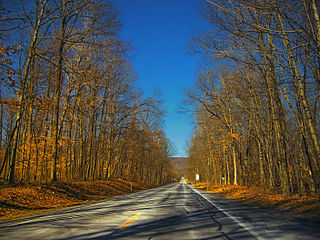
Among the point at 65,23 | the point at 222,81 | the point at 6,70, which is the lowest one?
the point at 6,70

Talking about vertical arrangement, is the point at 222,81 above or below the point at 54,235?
above

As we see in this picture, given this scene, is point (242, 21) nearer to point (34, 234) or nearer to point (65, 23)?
point (34, 234)

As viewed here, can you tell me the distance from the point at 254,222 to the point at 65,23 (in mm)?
16382

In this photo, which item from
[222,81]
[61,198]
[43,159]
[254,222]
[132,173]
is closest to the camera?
[254,222]

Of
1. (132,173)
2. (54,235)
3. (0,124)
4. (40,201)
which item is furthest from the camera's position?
(132,173)

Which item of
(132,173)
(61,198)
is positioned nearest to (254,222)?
(61,198)

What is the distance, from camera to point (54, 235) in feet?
17.7

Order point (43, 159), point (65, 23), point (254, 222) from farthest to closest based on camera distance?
point (43, 159) → point (65, 23) → point (254, 222)

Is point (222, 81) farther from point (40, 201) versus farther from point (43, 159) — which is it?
point (43, 159)

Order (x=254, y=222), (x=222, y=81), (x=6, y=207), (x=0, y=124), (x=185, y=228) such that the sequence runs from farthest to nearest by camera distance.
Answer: (x=0, y=124) < (x=222, y=81) < (x=6, y=207) < (x=254, y=222) < (x=185, y=228)

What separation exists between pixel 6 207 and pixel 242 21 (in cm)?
1267

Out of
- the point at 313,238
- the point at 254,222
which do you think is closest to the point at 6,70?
the point at 254,222

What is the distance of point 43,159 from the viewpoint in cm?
2683

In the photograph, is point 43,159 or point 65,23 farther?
point 43,159
